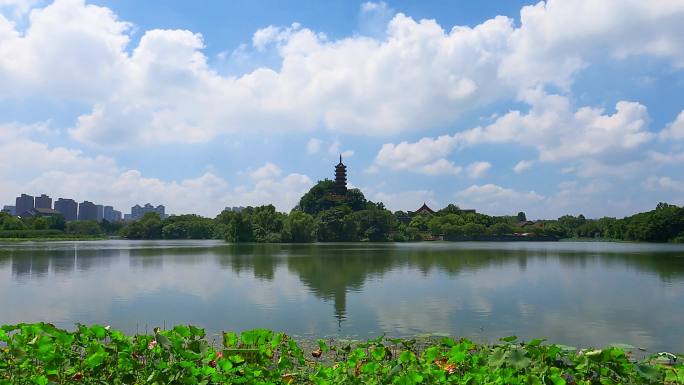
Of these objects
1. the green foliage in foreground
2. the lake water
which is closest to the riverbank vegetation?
the lake water

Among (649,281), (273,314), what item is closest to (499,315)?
(273,314)

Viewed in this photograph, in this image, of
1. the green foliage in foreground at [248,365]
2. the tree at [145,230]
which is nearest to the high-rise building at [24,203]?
the tree at [145,230]

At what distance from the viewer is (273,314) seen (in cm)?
1222

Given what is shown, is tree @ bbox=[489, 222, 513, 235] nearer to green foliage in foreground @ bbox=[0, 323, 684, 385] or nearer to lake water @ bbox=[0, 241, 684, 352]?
lake water @ bbox=[0, 241, 684, 352]

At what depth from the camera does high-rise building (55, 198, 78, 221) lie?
584 feet

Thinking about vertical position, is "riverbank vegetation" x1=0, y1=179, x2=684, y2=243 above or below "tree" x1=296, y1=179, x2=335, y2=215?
below

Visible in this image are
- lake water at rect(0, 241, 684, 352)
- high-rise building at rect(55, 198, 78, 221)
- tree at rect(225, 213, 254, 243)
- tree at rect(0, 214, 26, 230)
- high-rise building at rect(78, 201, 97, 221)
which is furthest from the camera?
high-rise building at rect(78, 201, 97, 221)

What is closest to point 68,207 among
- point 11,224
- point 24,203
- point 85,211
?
point 85,211

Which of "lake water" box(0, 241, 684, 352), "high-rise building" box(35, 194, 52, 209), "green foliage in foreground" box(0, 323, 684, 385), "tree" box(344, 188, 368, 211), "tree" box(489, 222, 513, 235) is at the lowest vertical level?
"lake water" box(0, 241, 684, 352)

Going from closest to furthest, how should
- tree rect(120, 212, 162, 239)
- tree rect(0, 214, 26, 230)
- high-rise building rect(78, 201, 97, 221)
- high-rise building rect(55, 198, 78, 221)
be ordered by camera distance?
tree rect(0, 214, 26, 230), tree rect(120, 212, 162, 239), high-rise building rect(55, 198, 78, 221), high-rise building rect(78, 201, 97, 221)

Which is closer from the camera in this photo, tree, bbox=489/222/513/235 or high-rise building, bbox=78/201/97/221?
tree, bbox=489/222/513/235

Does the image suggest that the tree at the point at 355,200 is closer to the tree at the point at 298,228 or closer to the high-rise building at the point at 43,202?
the tree at the point at 298,228

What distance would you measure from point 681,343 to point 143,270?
859 inches

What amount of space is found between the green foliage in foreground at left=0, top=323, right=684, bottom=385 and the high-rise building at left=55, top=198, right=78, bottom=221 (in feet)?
638
